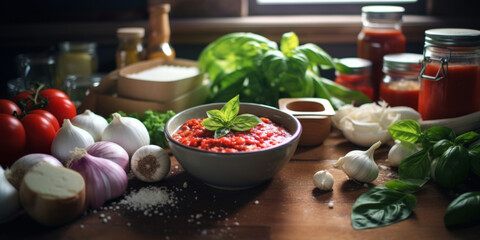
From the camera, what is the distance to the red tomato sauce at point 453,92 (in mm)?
1338

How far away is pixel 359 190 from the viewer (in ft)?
3.71

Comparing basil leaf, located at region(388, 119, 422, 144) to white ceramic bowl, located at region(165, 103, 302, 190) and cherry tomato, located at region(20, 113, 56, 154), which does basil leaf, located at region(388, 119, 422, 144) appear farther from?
cherry tomato, located at region(20, 113, 56, 154)

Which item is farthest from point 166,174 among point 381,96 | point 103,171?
point 381,96

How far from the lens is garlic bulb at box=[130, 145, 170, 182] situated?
1.16m

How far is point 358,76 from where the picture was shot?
1.64 m

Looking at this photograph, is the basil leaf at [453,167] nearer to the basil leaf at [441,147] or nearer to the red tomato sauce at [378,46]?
the basil leaf at [441,147]

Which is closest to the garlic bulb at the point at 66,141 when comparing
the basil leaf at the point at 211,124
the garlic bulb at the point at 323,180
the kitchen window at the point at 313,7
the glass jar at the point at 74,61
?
the basil leaf at the point at 211,124

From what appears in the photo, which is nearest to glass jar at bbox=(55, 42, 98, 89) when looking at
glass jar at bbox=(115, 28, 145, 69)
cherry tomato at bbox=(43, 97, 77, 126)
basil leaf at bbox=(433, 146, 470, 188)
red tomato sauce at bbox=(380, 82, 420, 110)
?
glass jar at bbox=(115, 28, 145, 69)

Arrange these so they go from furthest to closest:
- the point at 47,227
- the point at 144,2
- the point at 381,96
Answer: the point at 144,2 < the point at 381,96 < the point at 47,227

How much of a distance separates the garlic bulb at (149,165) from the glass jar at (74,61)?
836 millimetres

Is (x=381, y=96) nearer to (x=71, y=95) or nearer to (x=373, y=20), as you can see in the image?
(x=373, y=20)

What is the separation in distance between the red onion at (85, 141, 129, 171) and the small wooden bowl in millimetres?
482

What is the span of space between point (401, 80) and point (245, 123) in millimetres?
668

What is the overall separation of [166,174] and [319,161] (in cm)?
41
